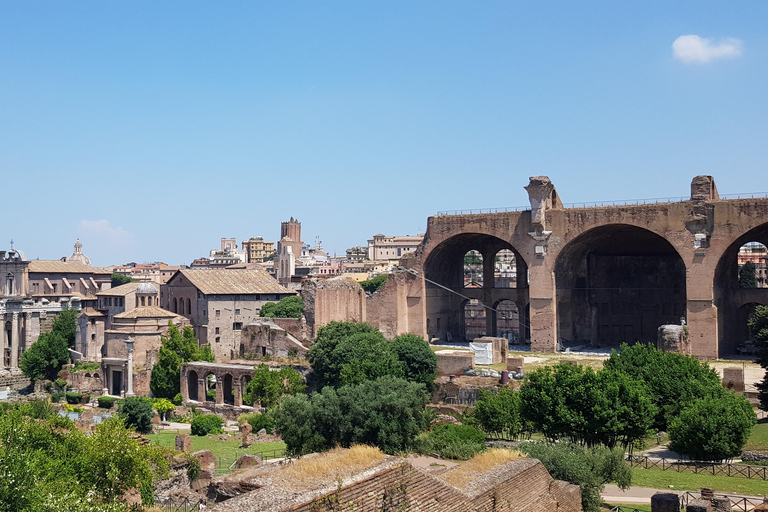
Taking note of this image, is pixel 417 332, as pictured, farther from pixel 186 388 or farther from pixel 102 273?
pixel 102 273

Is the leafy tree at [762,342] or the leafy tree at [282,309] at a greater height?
the leafy tree at [282,309]

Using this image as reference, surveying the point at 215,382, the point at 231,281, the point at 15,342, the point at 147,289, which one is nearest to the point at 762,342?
the point at 215,382

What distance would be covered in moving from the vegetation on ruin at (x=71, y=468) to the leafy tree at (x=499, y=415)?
34.1 feet

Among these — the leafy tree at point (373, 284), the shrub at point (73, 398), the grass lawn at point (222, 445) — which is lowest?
the grass lawn at point (222, 445)

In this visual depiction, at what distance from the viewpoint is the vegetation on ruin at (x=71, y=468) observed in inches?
515

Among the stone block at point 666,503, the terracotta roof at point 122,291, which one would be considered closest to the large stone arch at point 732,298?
the stone block at point 666,503

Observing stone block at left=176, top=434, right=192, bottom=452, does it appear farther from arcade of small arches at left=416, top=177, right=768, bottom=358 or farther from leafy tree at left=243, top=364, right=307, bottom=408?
arcade of small arches at left=416, top=177, right=768, bottom=358

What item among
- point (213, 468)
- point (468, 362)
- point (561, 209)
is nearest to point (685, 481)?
point (213, 468)

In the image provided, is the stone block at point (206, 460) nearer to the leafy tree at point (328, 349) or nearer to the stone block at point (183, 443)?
the stone block at point (183, 443)

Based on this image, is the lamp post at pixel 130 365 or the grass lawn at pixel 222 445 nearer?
the grass lawn at pixel 222 445

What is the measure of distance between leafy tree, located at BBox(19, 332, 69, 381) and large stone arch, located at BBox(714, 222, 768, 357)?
119 feet

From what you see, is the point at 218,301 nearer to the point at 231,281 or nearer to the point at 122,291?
the point at 231,281

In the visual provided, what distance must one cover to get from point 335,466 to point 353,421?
438 inches

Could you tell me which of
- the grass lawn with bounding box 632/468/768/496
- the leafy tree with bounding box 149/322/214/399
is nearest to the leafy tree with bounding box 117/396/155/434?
the leafy tree with bounding box 149/322/214/399
